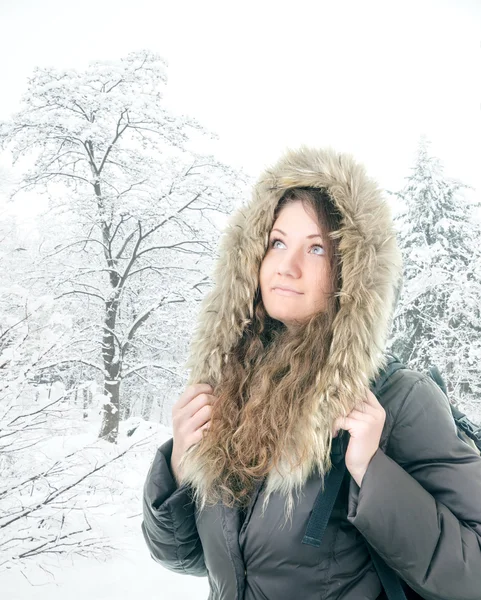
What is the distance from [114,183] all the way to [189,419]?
9.00 metres

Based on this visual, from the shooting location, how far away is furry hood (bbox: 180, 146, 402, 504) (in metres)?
1.26

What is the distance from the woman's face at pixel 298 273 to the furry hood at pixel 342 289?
82mm

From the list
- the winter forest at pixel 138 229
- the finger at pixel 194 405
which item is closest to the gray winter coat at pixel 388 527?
the finger at pixel 194 405

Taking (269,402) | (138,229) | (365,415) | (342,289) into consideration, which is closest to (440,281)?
(138,229)

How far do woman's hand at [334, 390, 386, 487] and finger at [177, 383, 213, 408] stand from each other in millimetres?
487

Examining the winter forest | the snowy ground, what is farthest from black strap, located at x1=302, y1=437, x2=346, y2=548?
the winter forest

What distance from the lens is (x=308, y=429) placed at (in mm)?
1260

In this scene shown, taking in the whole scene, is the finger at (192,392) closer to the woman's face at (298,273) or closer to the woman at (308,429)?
the woman at (308,429)

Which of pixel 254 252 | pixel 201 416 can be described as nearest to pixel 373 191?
pixel 254 252

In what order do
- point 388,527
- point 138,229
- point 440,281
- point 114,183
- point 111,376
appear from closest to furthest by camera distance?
point 388,527
point 111,376
point 114,183
point 138,229
point 440,281

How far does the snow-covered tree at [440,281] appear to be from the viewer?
10.2 m

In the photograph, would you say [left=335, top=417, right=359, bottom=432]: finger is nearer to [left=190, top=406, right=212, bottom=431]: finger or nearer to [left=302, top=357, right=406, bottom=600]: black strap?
[left=302, top=357, right=406, bottom=600]: black strap

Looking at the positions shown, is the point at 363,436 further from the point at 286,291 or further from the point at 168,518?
the point at 168,518

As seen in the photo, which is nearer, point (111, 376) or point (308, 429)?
point (308, 429)
